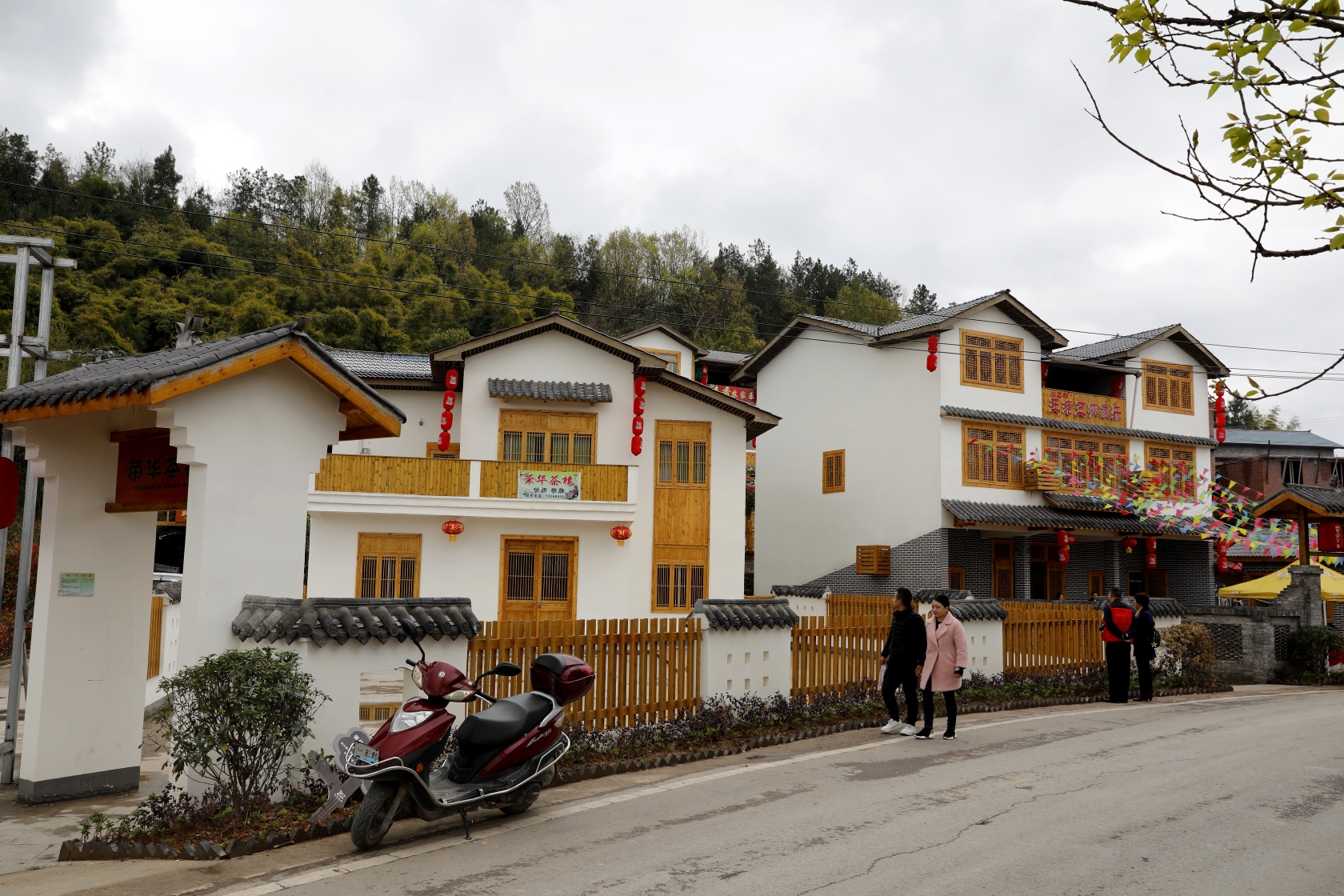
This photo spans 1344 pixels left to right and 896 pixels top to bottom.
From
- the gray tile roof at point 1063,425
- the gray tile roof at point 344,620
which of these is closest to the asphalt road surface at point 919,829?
the gray tile roof at point 344,620

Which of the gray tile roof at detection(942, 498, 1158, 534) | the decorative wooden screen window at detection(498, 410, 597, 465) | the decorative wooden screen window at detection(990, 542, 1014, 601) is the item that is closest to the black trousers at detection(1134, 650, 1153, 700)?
the gray tile roof at detection(942, 498, 1158, 534)

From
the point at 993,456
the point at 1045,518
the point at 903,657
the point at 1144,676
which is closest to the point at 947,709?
the point at 903,657

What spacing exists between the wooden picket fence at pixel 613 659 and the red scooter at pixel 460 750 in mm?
1376

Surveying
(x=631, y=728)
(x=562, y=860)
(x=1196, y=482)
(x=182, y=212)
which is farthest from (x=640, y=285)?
(x=562, y=860)

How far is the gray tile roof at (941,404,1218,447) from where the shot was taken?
2548cm

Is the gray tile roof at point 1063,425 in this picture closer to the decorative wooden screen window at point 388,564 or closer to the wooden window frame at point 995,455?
the wooden window frame at point 995,455

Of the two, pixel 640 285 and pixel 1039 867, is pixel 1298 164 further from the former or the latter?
pixel 640 285

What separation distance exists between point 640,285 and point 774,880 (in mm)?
51812

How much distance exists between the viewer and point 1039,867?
5.77 meters

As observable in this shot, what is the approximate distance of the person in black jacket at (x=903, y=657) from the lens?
33.2 ft

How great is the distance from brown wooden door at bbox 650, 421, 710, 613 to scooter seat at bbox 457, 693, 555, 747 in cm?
1581

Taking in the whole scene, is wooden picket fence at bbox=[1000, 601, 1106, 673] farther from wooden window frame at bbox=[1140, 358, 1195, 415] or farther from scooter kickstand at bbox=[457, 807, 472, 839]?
wooden window frame at bbox=[1140, 358, 1195, 415]

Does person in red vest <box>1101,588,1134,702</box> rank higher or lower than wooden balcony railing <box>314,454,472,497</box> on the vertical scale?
lower

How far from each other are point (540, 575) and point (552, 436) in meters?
3.30
